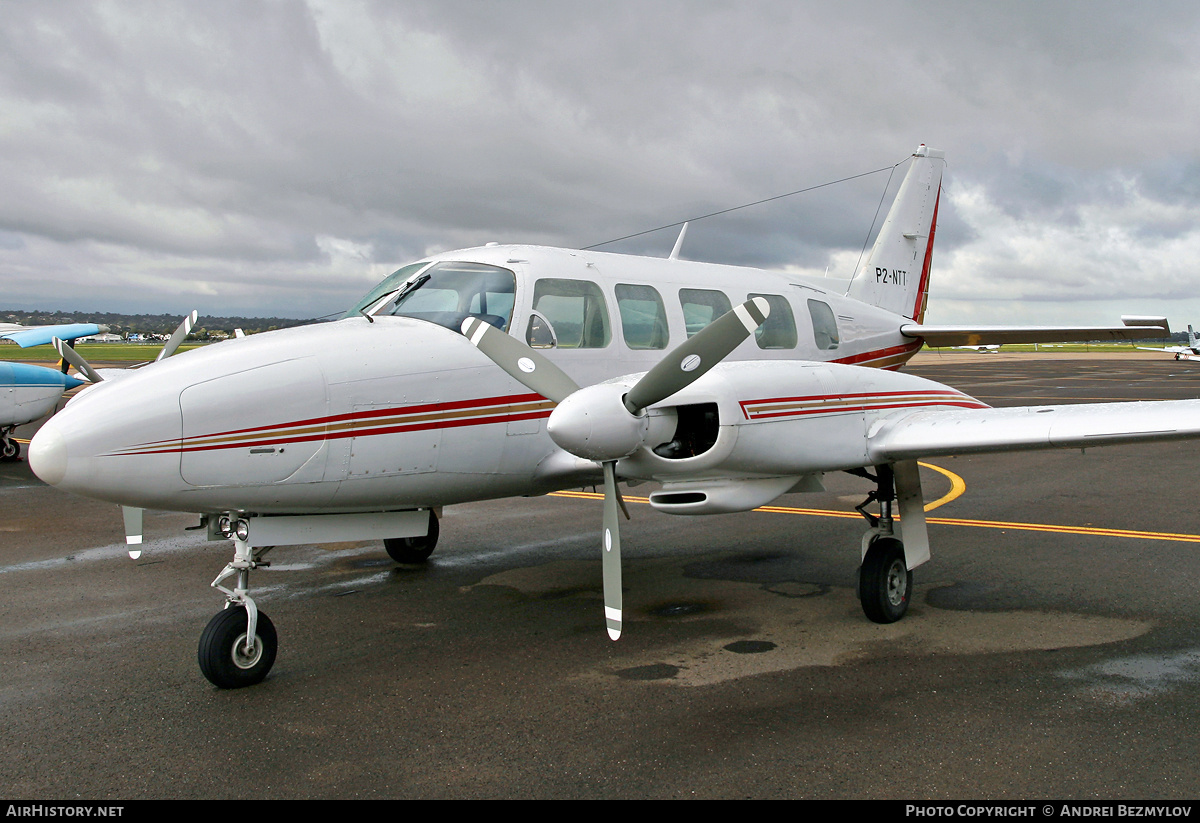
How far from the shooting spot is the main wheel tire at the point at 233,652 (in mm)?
5203

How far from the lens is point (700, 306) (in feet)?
25.8

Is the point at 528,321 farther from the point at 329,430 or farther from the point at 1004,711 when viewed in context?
the point at 1004,711

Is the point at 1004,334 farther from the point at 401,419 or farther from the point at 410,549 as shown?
the point at 401,419

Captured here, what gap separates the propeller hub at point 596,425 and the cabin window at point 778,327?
3.17m

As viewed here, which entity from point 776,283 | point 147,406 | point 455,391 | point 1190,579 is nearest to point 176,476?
point 147,406

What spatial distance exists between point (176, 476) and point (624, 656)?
3.16 meters

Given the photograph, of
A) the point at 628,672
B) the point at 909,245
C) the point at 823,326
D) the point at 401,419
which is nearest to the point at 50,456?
the point at 401,419

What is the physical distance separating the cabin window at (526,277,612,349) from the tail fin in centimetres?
510

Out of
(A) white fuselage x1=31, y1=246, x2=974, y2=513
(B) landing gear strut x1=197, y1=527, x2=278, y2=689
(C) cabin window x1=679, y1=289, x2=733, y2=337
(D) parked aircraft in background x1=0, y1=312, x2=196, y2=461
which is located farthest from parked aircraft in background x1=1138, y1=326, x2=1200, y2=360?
(B) landing gear strut x1=197, y1=527, x2=278, y2=689

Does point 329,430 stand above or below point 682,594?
above

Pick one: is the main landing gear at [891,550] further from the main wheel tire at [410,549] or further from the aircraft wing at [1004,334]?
the main wheel tire at [410,549]

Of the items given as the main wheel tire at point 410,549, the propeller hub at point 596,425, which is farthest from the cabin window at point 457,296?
the main wheel tire at point 410,549

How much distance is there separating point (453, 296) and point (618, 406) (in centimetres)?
184

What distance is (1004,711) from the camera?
4855 mm
